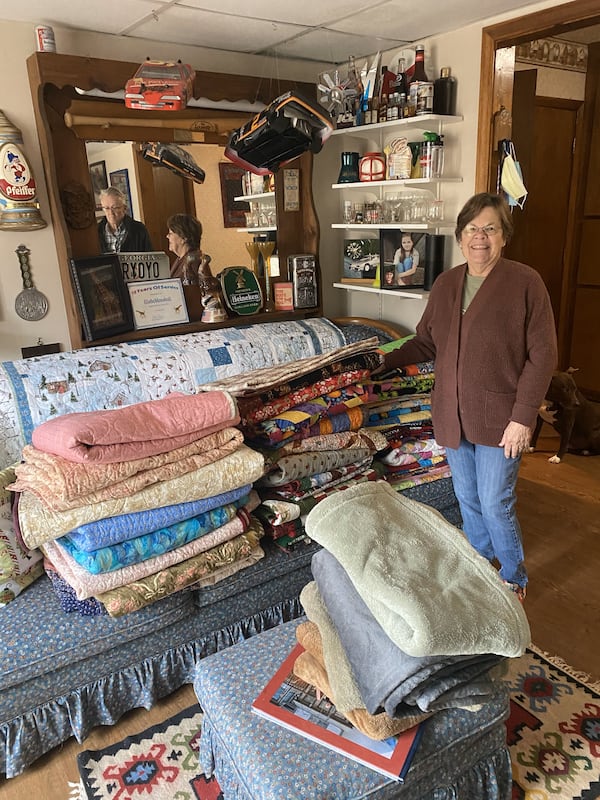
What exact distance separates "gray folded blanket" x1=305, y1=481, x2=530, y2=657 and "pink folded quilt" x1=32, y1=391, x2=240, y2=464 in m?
0.51

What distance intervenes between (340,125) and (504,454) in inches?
72.3

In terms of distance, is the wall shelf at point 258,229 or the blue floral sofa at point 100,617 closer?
the blue floral sofa at point 100,617

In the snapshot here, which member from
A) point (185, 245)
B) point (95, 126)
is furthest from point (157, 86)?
point (185, 245)

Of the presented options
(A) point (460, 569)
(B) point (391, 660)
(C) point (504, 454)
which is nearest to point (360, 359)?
(C) point (504, 454)

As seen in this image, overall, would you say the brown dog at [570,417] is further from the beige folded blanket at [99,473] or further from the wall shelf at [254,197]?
the beige folded blanket at [99,473]

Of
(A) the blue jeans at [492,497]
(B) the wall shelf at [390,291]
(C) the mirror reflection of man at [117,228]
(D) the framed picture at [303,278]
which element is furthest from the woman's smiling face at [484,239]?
(C) the mirror reflection of man at [117,228]

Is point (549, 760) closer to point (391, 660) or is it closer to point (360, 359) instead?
point (391, 660)

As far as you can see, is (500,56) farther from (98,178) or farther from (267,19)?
(98,178)

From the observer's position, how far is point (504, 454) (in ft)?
6.29

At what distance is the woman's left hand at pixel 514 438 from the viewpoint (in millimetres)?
1847

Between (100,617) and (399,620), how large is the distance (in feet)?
2.93

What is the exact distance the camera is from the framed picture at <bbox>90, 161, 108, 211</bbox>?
2492mm

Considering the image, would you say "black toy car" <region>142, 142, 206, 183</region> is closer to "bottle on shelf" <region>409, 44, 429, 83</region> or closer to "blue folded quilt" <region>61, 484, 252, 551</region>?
"bottle on shelf" <region>409, 44, 429, 83</region>

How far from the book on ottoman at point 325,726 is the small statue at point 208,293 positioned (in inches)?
70.8
